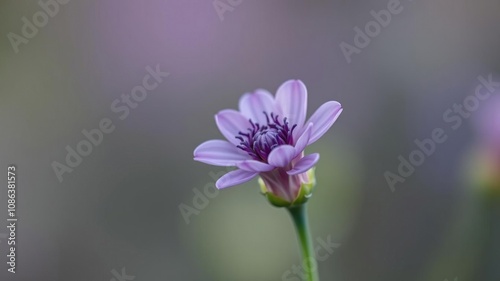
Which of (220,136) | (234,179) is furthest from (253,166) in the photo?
(220,136)

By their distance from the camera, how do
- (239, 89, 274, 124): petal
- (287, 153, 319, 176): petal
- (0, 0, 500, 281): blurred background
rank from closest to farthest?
1. (287, 153, 319, 176): petal
2. (239, 89, 274, 124): petal
3. (0, 0, 500, 281): blurred background

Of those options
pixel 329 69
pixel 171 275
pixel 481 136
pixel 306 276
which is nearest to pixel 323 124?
pixel 306 276

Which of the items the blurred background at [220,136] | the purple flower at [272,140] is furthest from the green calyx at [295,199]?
the blurred background at [220,136]

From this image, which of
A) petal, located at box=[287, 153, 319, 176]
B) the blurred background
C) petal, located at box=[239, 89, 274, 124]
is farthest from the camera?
the blurred background

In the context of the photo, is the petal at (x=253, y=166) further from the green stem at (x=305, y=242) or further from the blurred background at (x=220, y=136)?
the blurred background at (x=220, y=136)

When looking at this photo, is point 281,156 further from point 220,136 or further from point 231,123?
point 220,136

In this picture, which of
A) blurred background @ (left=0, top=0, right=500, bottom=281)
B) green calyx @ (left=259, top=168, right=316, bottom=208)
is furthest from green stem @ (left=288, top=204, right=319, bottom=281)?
blurred background @ (left=0, top=0, right=500, bottom=281)

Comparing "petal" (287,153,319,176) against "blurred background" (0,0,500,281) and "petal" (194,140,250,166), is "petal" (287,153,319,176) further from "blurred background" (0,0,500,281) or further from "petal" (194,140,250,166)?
"blurred background" (0,0,500,281)
